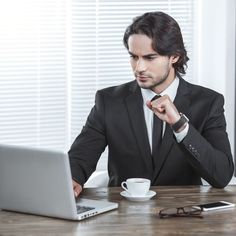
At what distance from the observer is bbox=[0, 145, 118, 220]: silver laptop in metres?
2.04

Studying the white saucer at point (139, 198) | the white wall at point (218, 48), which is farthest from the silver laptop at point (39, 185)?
the white wall at point (218, 48)

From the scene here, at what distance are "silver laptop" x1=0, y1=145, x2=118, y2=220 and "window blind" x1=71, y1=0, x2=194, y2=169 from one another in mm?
1735

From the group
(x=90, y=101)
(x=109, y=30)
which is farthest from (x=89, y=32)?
(x=90, y=101)

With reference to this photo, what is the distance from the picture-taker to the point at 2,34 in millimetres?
3764

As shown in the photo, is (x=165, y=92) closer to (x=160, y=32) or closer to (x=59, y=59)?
(x=160, y=32)

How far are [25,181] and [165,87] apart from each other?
107 cm

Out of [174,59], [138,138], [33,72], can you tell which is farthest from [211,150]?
[33,72]

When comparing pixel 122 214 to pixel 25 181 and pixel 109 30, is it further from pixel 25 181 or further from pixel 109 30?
pixel 109 30

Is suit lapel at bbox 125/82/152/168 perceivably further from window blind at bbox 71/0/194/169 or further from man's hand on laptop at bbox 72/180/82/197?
window blind at bbox 71/0/194/169

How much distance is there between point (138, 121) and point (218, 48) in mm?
1187

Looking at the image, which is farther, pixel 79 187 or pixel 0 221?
pixel 79 187

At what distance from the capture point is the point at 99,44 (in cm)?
389

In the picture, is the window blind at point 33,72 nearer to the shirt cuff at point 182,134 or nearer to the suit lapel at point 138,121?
the suit lapel at point 138,121

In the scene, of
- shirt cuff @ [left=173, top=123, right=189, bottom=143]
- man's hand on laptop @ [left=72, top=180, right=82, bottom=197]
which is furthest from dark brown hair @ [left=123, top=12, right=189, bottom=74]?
man's hand on laptop @ [left=72, top=180, right=82, bottom=197]
